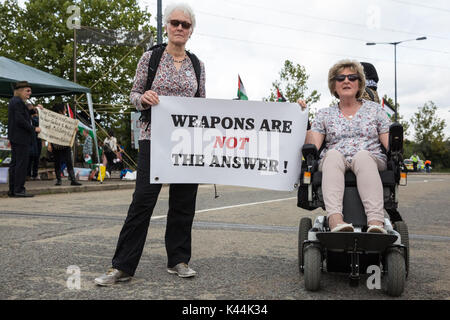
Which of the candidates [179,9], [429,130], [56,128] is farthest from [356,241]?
[429,130]

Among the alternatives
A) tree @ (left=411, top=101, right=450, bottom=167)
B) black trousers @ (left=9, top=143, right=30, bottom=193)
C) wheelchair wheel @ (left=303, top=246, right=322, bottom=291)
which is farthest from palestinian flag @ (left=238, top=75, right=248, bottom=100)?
tree @ (left=411, top=101, right=450, bottom=167)

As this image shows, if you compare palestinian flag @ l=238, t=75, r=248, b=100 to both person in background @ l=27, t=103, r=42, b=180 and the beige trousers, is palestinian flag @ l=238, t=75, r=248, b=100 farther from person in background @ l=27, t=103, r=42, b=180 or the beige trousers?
the beige trousers

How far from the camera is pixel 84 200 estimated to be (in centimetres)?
918

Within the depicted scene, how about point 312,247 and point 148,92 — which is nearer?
point 312,247

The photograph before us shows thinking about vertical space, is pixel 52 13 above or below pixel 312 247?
above

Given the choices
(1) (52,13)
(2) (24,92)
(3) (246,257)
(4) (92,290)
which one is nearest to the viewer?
(4) (92,290)

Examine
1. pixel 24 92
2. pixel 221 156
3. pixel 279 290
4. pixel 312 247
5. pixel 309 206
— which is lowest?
pixel 279 290

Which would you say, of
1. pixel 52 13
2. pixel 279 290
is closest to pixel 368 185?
pixel 279 290

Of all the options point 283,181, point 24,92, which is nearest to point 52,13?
point 24,92

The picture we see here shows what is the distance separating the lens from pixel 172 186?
11.9 ft

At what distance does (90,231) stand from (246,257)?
2.08 meters

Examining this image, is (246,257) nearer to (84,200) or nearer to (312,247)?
(312,247)

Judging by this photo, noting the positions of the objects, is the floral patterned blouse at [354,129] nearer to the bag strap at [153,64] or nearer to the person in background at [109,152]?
the bag strap at [153,64]

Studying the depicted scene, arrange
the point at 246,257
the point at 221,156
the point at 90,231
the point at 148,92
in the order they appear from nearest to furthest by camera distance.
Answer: the point at 148,92 → the point at 221,156 → the point at 246,257 → the point at 90,231
